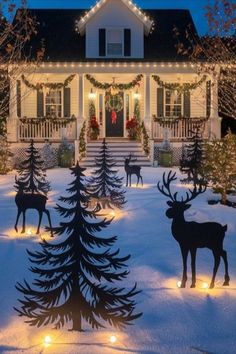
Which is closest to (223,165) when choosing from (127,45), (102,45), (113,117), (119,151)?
(119,151)

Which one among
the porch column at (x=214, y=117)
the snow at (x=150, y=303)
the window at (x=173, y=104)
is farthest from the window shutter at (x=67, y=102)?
the snow at (x=150, y=303)

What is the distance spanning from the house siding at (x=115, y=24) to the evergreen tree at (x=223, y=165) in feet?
38.8

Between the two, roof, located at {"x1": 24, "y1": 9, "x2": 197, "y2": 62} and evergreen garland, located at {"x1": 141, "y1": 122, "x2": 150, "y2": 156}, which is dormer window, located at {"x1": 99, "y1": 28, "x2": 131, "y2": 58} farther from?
evergreen garland, located at {"x1": 141, "y1": 122, "x2": 150, "y2": 156}

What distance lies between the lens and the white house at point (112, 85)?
2291 cm

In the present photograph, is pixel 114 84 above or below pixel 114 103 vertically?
above

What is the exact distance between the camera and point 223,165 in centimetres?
1319

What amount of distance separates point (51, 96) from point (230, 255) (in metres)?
18.3

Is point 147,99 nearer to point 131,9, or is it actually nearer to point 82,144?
point 82,144

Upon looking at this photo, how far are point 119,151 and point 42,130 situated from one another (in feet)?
11.3

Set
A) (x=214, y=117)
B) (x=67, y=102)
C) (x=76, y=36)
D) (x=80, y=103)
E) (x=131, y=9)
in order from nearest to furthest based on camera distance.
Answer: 1. (x=214, y=117)
2. (x=80, y=103)
3. (x=131, y=9)
4. (x=67, y=102)
5. (x=76, y=36)

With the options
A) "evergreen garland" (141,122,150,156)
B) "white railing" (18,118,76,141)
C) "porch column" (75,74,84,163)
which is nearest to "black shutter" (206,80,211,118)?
"evergreen garland" (141,122,150,156)

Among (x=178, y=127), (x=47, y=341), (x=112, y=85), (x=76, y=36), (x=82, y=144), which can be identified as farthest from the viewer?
(x=76, y=36)

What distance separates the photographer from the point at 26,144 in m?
22.5

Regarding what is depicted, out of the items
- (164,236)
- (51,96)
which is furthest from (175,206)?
(51,96)
